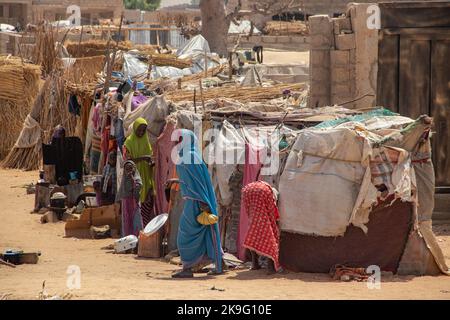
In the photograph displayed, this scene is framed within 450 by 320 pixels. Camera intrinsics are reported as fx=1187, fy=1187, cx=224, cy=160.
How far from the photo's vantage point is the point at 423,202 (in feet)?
36.4

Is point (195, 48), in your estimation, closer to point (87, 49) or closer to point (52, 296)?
point (87, 49)

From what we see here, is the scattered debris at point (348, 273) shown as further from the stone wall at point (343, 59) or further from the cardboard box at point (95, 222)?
the stone wall at point (343, 59)

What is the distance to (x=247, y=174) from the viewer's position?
1178 cm

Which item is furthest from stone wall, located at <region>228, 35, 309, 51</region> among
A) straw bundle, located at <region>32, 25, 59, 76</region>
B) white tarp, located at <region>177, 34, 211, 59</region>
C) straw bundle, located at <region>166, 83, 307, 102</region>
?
straw bundle, located at <region>166, 83, 307, 102</region>

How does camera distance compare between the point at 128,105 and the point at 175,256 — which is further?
the point at 128,105

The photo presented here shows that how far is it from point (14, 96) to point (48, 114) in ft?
7.22

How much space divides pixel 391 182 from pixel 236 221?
2.01 metres

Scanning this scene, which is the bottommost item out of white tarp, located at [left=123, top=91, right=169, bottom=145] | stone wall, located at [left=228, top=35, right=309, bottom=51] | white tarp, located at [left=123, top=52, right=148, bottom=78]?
white tarp, located at [left=123, top=91, right=169, bottom=145]

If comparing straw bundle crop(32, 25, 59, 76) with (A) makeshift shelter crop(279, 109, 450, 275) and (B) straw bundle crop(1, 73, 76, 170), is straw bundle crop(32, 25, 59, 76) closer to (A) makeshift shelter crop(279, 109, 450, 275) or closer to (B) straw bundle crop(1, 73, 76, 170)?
(B) straw bundle crop(1, 73, 76, 170)

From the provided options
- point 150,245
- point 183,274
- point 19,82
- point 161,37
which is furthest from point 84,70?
point 161,37

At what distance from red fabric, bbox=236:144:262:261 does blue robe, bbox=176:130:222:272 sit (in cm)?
78

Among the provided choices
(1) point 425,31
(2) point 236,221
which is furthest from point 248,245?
(1) point 425,31

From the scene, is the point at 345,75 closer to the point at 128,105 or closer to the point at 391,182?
the point at 128,105

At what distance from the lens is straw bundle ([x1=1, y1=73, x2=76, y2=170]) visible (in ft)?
68.5
